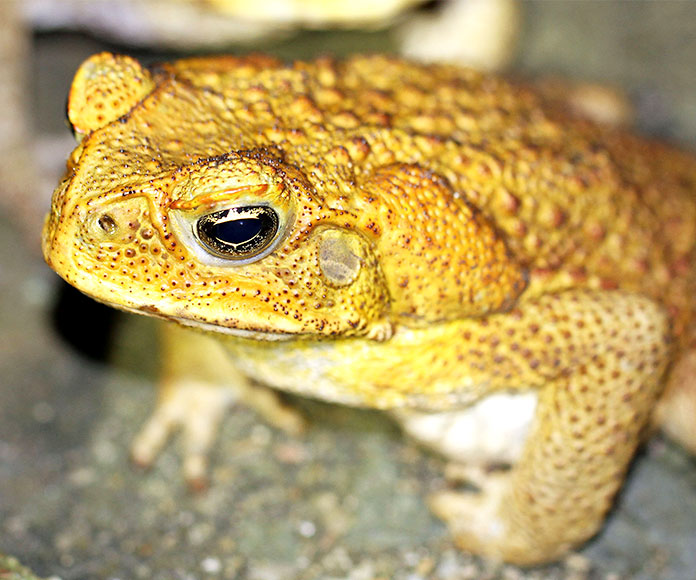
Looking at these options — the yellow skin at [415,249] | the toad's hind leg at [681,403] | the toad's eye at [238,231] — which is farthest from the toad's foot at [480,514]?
the toad's eye at [238,231]

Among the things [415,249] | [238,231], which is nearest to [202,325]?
[238,231]

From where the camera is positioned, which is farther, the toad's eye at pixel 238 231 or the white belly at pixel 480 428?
the white belly at pixel 480 428

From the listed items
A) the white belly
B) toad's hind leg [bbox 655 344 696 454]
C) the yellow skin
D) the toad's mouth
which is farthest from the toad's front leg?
the toad's mouth

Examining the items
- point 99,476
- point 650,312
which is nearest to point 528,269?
point 650,312

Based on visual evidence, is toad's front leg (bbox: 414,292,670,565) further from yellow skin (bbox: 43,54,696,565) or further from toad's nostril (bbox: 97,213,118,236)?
toad's nostril (bbox: 97,213,118,236)

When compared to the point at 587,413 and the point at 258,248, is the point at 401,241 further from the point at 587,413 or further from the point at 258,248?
the point at 587,413

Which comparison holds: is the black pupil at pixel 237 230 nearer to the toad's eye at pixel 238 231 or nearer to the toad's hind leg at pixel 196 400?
the toad's eye at pixel 238 231
